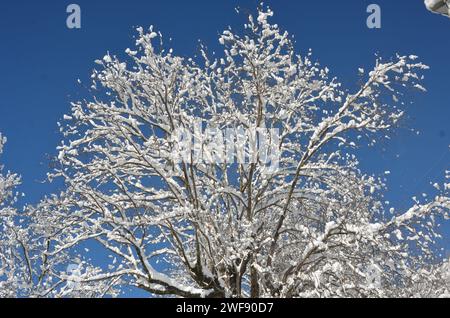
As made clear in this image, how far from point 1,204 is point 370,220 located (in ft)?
37.5

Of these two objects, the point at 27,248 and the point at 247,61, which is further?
the point at 27,248

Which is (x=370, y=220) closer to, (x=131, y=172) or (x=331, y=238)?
(x=331, y=238)

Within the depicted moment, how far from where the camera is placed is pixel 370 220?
1148cm

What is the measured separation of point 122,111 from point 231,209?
150 inches

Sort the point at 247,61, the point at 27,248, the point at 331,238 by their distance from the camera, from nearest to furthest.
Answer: the point at 331,238, the point at 247,61, the point at 27,248

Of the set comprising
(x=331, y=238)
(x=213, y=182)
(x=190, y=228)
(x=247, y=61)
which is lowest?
(x=331, y=238)

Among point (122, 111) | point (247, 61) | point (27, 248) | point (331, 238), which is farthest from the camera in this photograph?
point (27, 248)

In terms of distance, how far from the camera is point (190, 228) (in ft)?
43.2

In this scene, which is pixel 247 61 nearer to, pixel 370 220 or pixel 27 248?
pixel 370 220
